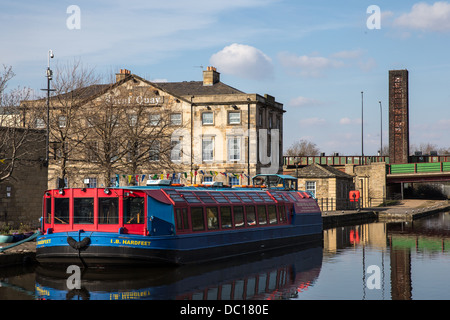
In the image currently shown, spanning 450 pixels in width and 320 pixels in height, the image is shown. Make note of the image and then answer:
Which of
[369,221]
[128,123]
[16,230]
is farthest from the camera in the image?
[369,221]

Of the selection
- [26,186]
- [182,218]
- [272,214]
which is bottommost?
[272,214]

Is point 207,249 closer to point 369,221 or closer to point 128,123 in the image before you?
point 128,123

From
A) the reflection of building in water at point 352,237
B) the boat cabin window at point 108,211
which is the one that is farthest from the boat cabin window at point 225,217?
the reflection of building in water at point 352,237

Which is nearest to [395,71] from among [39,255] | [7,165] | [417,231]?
[417,231]

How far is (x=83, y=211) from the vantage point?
72.1ft

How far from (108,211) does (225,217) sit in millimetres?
5836

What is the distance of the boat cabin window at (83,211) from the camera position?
2188 cm

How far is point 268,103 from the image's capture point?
5938cm

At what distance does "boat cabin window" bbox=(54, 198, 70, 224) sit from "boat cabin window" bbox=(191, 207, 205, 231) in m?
4.57

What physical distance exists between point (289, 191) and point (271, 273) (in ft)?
34.8

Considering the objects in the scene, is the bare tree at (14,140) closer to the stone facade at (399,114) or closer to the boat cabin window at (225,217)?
the boat cabin window at (225,217)

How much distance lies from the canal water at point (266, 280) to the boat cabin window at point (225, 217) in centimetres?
145

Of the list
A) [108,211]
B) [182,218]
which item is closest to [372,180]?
[182,218]
